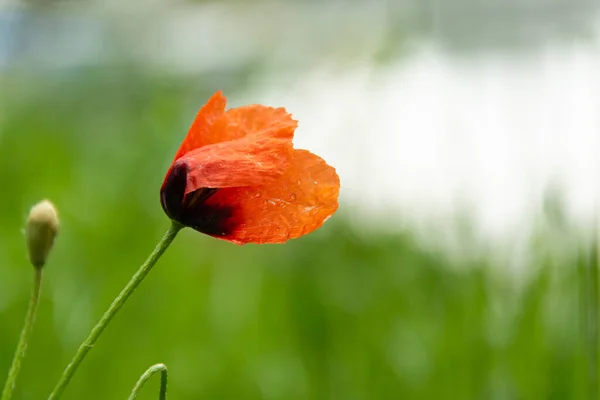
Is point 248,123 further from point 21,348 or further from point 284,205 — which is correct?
point 21,348

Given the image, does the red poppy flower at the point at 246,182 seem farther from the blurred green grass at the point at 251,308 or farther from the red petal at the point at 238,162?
the blurred green grass at the point at 251,308

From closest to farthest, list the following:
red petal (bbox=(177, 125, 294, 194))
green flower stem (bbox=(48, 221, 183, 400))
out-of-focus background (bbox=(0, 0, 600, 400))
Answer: green flower stem (bbox=(48, 221, 183, 400)) < red petal (bbox=(177, 125, 294, 194)) < out-of-focus background (bbox=(0, 0, 600, 400))

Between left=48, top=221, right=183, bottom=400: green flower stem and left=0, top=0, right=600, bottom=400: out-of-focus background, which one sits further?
left=0, top=0, right=600, bottom=400: out-of-focus background

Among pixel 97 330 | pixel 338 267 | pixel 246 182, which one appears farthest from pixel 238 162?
pixel 338 267

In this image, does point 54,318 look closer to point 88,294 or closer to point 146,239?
point 88,294

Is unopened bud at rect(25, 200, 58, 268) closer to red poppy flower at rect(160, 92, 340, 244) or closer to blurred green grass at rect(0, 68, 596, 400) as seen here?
red poppy flower at rect(160, 92, 340, 244)

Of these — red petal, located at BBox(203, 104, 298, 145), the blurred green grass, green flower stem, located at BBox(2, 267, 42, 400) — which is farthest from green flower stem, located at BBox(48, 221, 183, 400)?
the blurred green grass
